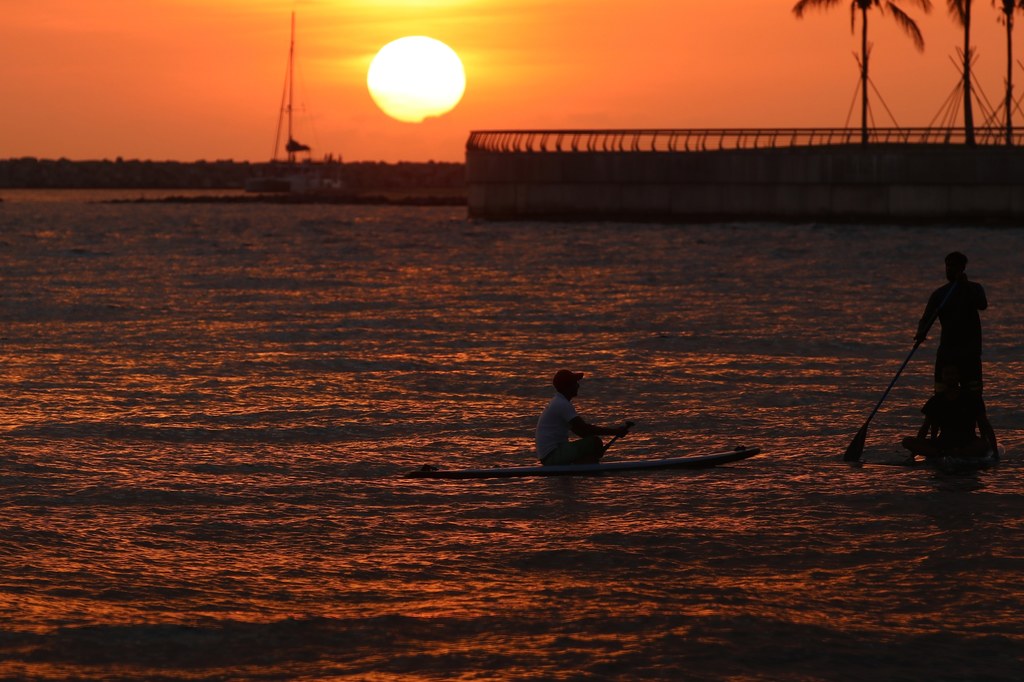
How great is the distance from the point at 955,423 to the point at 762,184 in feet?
215

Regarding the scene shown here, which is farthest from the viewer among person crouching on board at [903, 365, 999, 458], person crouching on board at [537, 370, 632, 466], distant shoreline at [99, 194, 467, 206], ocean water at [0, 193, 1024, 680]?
distant shoreline at [99, 194, 467, 206]

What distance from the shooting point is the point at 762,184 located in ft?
255

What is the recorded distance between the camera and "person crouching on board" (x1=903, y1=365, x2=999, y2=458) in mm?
13484

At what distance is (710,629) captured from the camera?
8359 millimetres

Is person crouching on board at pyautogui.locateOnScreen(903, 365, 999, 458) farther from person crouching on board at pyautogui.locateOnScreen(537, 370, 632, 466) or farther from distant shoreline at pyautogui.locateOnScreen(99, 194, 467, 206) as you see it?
distant shoreline at pyautogui.locateOnScreen(99, 194, 467, 206)

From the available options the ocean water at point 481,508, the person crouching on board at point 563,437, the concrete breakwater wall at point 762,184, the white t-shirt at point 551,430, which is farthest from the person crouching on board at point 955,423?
the concrete breakwater wall at point 762,184

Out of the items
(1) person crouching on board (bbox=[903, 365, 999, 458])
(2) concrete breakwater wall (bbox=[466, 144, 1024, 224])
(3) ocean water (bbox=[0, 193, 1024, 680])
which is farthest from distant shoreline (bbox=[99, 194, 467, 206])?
(1) person crouching on board (bbox=[903, 365, 999, 458])

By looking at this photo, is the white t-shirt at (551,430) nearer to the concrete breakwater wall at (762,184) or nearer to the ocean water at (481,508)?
the ocean water at (481,508)

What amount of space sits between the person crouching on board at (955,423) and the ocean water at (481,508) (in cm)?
34

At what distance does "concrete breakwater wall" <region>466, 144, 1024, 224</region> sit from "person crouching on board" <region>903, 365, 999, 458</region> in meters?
61.7

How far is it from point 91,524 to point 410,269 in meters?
36.8

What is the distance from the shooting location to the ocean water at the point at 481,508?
318 inches

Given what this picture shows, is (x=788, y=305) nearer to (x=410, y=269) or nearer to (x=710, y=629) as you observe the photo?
(x=410, y=269)

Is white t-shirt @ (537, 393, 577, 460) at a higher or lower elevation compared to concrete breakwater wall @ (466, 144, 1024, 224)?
lower
